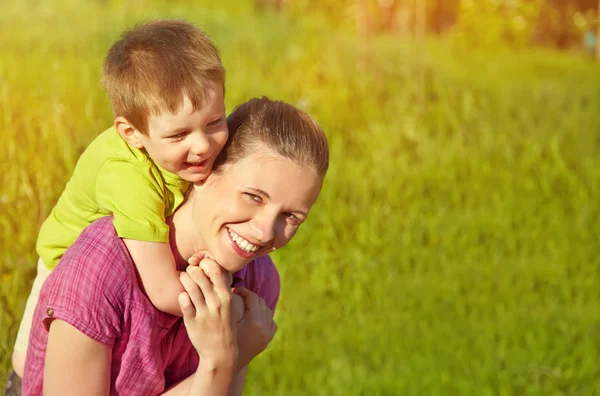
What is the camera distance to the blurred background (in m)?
4.79

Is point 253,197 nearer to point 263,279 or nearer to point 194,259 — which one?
point 194,259

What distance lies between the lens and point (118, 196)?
2.43m

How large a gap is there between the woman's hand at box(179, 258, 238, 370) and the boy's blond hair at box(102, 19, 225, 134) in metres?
0.40

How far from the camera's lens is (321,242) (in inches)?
230

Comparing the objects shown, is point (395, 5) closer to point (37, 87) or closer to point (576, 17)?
point (576, 17)

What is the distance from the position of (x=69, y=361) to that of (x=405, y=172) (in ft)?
15.0

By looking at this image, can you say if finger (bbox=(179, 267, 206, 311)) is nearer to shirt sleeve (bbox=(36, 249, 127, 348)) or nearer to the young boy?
the young boy

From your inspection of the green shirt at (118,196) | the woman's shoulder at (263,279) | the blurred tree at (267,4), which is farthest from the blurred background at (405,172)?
the woman's shoulder at (263,279)

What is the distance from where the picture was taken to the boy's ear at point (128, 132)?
247cm

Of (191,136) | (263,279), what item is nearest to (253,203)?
(191,136)

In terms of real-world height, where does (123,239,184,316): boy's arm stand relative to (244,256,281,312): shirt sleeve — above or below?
above

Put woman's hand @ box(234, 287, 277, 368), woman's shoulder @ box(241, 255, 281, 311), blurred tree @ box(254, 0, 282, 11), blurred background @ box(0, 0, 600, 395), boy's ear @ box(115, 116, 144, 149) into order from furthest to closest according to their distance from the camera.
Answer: blurred tree @ box(254, 0, 282, 11)
blurred background @ box(0, 0, 600, 395)
woman's shoulder @ box(241, 255, 281, 311)
woman's hand @ box(234, 287, 277, 368)
boy's ear @ box(115, 116, 144, 149)

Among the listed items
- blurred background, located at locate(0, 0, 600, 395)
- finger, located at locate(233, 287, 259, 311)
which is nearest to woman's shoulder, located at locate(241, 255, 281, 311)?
finger, located at locate(233, 287, 259, 311)

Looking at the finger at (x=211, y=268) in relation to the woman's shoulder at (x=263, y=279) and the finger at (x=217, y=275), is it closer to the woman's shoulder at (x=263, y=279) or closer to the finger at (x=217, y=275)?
the finger at (x=217, y=275)
